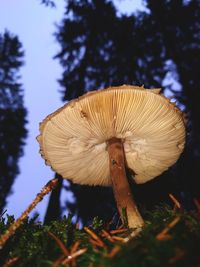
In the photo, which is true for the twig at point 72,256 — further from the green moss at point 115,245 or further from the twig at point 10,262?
the twig at point 10,262

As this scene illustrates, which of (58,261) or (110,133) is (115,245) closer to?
(58,261)

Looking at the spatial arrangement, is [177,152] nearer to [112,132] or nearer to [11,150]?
[112,132]

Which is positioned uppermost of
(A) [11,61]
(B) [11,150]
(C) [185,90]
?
(A) [11,61]

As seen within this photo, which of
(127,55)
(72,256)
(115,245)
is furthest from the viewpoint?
(127,55)

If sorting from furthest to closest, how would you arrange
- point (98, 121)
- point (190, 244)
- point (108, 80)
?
point (108, 80), point (98, 121), point (190, 244)

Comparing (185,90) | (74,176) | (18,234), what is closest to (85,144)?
(74,176)

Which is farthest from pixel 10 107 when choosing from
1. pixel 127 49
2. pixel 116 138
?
pixel 116 138
